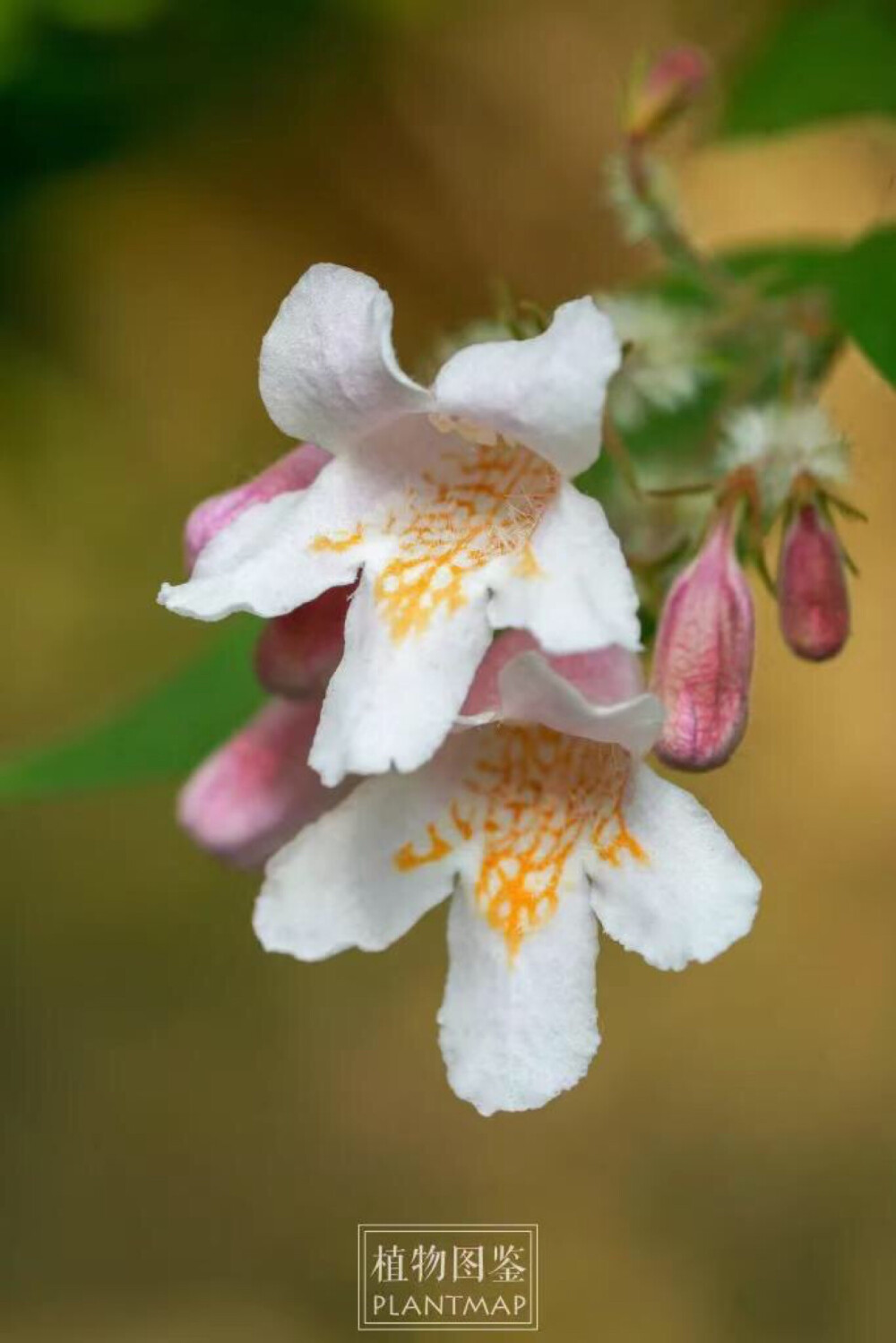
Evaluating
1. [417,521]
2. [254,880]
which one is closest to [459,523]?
[417,521]

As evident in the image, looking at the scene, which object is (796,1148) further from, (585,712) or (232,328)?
(585,712)

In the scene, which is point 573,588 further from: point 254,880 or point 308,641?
point 254,880

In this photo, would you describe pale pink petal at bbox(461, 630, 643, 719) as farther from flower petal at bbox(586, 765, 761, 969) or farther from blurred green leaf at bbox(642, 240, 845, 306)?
blurred green leaf at bbox(642, 240, 845, 306)

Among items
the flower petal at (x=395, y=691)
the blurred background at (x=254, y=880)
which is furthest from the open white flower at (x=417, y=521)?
the blurred background at (x=254, y=880)

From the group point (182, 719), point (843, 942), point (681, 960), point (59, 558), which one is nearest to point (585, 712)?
point (681, 960)

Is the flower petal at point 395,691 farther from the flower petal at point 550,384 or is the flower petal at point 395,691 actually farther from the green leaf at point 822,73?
the green leaf at point 822,73

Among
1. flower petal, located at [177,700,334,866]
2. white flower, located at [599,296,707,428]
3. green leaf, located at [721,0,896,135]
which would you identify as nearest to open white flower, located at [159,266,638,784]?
flower petal, located at [177,700,334,866]
